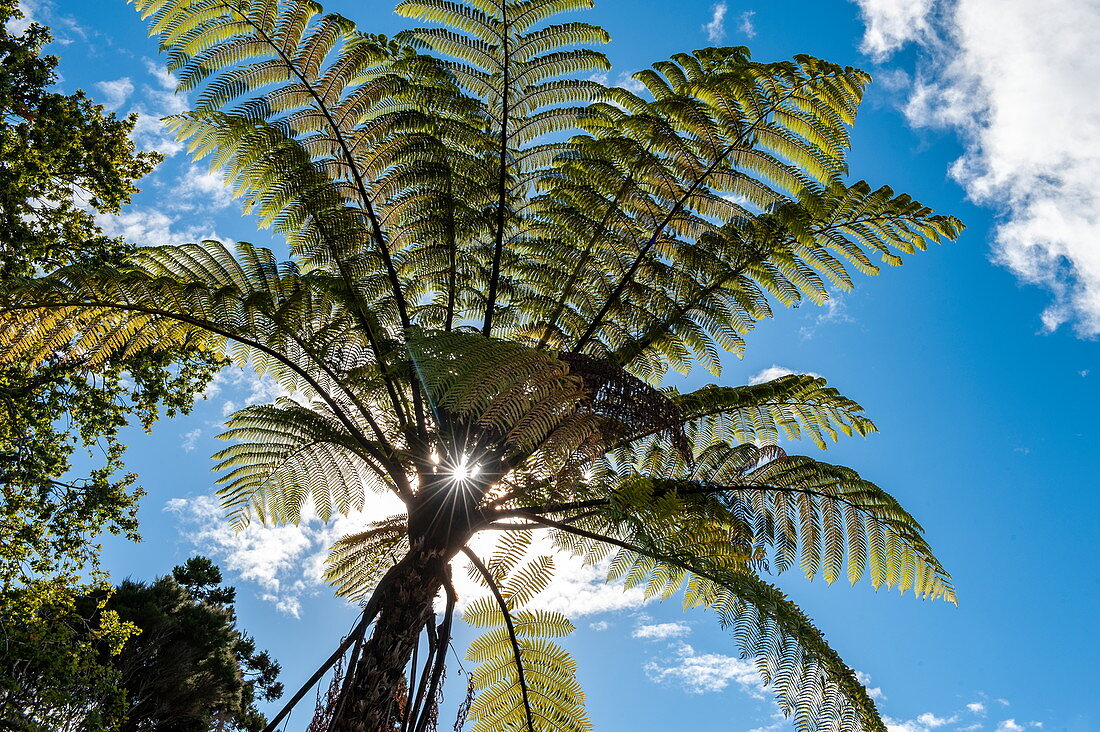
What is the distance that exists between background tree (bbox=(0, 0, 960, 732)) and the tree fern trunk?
11mm

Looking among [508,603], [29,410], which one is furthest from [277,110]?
[29,410]

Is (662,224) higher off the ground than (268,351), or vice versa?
(662,224)

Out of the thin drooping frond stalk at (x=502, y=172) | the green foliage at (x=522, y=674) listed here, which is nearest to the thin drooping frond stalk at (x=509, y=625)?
the green foliage at (x=522, y=674)

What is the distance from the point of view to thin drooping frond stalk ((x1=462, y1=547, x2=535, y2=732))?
344cm

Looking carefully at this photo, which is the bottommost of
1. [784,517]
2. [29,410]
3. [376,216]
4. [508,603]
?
[508,603]

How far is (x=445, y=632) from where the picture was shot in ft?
10.5

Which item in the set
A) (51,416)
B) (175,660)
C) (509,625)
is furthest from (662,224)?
(175,660)

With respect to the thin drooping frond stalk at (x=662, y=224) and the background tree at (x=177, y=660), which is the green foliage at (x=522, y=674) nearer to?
the thin drooping frond stalk at (x=662, y=224)

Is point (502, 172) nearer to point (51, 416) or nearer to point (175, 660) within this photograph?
point (51, 416)

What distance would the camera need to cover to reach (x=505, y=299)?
4164mm

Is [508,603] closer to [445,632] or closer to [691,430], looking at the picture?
[445,632]

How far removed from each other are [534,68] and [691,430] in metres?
2.02

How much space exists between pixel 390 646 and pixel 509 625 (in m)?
0.83

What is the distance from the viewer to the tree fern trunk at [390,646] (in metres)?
2.76
